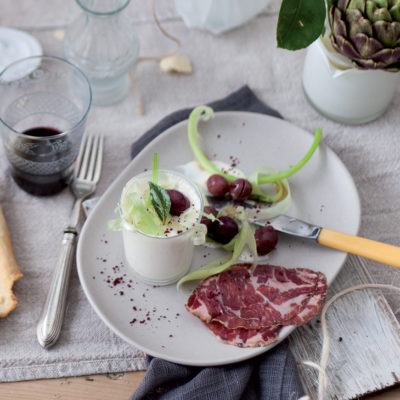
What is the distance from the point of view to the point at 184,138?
1.67 metres

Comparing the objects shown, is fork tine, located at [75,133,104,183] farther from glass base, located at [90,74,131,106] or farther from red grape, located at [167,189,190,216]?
red grape, located at [167,189,190,216]

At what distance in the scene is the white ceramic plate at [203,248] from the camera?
53.0 inches

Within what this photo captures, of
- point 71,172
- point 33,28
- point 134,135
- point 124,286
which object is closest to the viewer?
point 124,286

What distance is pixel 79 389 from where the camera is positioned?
1.35 m

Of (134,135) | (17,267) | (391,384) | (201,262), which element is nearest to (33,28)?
(134,135)

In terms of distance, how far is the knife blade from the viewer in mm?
1407

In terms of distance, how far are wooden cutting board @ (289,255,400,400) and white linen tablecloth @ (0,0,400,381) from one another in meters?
0.10

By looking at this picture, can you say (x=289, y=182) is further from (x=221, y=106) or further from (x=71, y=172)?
(x=71, y=172)

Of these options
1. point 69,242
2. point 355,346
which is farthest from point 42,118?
point 355,346

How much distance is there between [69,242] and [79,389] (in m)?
0.35

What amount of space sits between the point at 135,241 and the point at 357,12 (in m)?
0.75

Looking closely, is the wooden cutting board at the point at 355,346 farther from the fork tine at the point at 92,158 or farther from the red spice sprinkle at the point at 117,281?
the fork tine at the point at 92,158

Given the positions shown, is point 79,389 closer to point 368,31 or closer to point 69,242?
point 69,242

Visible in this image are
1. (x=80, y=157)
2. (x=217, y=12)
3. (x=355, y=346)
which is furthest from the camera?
(x=217, y=12)
